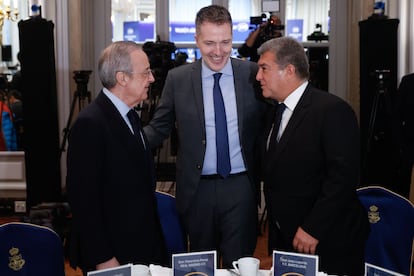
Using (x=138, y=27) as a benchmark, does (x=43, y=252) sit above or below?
below

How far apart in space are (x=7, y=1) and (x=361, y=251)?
527cm

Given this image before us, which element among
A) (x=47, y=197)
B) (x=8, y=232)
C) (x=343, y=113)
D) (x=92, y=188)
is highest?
(x=343, y=113)

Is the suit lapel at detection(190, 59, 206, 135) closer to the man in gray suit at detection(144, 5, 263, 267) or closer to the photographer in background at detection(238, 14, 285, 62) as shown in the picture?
the man in gray suit at detection(144, 5, 263, 267)

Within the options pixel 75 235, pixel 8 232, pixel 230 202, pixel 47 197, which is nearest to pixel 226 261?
pixel 230 202

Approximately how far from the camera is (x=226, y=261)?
261 centimetres

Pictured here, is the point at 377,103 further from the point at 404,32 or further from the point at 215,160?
the point at 215,160

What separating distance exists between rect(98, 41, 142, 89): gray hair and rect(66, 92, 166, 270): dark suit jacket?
7 centimetres

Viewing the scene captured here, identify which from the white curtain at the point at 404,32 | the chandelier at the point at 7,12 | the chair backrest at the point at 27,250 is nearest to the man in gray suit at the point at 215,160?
the chair backrest at the point at 27,250

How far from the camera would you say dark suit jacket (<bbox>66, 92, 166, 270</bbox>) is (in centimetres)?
201

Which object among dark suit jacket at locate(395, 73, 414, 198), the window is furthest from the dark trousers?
the window

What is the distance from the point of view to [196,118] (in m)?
2.60

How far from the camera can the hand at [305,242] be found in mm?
2273

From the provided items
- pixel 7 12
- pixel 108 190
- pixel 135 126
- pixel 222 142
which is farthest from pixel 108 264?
pixel 7 12

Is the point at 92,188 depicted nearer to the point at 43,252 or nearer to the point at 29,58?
the point at 43,252
